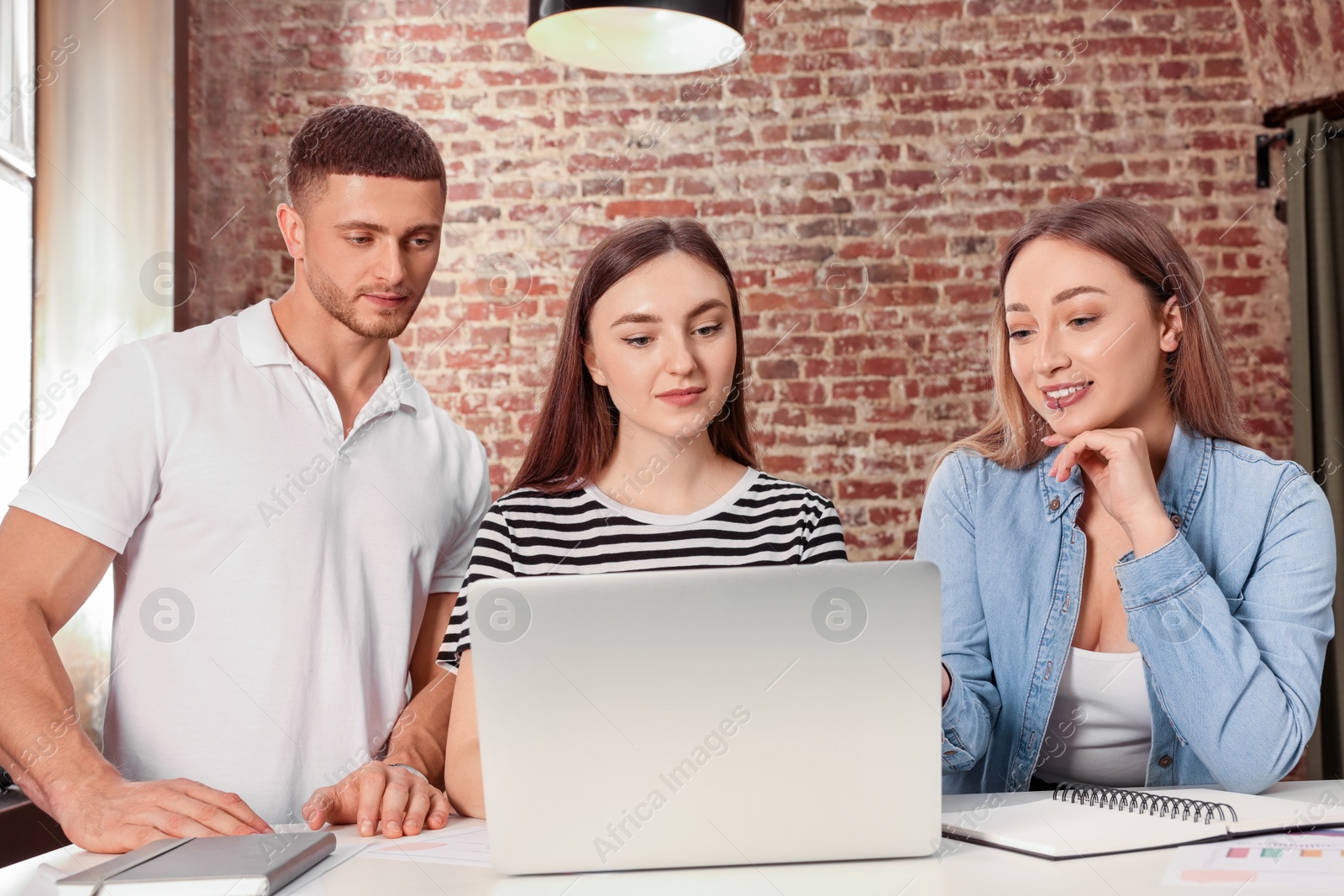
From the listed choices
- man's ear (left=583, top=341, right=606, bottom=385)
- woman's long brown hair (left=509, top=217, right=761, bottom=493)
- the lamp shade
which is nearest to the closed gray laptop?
woman's long brown hair (left=509, top=217, right=761, bottom=493)

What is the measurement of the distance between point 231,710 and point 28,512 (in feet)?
1.30

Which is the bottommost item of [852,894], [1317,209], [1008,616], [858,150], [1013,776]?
[1013,776]

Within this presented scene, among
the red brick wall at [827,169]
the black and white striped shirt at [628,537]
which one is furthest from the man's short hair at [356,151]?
the red brick wall at [827,169]

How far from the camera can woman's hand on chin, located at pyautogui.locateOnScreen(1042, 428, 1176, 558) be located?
134 cm

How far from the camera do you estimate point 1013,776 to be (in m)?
1.46

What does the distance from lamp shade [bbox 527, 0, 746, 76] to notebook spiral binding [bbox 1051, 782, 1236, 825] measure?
4.51 feet

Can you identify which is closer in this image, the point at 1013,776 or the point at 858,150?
the point at 1013,776

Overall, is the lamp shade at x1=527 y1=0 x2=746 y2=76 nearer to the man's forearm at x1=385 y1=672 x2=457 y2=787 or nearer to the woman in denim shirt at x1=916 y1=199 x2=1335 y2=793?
the woman in denim shirt at x1=916 y1=199 x2=1335 y2=793

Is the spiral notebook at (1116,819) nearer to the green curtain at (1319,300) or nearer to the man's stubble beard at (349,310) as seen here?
the man's stubble beard at (349,310)

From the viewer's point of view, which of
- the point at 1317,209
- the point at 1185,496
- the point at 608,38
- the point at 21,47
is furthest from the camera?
the point at 1317,209

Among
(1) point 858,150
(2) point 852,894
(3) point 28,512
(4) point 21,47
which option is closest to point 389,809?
(2) point 852,894

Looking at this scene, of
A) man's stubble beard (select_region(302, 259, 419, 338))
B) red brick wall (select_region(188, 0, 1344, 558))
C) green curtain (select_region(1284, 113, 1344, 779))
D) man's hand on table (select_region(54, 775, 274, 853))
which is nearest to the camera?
man's hand on table (select_region(54, 775, 274, 853))

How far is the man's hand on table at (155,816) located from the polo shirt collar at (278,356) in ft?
2.34

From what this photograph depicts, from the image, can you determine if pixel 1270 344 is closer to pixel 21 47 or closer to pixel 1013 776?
pixel 1013 776
